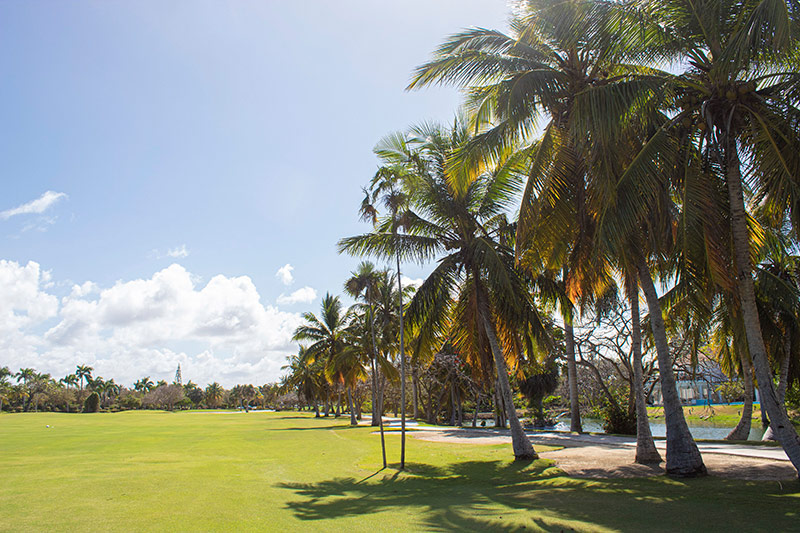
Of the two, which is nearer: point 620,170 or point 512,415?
point 620,170

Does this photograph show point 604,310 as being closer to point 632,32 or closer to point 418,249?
point 418,249

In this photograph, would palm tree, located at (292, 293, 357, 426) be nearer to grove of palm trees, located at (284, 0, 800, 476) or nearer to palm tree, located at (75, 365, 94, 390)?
grove of palm trees, located at (284, 0, 800, 476)

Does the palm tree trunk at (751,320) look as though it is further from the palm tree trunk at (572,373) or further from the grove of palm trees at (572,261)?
the palm tree trunk at (572,373)

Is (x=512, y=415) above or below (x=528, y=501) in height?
above

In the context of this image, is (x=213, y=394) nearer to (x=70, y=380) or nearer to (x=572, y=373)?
(x=70, y=380)

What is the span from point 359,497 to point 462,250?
25.3 ft

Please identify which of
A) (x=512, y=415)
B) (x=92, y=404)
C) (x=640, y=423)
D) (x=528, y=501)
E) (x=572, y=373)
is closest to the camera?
(x=528, y=501)

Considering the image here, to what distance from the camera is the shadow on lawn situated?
6.61m

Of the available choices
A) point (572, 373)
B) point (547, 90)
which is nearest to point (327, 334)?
point (572, 373)

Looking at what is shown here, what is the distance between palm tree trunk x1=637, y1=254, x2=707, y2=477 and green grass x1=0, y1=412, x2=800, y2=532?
43 centimetres

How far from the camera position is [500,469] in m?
12.9

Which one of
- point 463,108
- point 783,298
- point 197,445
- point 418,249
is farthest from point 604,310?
point 197,445

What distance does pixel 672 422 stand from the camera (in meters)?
9.98

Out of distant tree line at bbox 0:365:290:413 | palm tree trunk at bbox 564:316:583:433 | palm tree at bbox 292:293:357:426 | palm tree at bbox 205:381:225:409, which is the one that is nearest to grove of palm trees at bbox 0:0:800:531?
palm tree trunk at bbox 564:316:583:433
